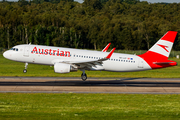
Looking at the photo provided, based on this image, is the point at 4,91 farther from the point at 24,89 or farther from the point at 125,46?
the point at 125,46

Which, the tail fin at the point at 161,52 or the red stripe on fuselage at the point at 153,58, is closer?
the tail fin at the point at 161,52

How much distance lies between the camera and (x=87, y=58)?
35562 millimetres

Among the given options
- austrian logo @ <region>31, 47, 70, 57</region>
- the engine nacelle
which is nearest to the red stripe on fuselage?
austrian logo @ <region>31, 47, 70, 57</region>

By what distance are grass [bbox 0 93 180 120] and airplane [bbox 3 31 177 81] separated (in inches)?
331

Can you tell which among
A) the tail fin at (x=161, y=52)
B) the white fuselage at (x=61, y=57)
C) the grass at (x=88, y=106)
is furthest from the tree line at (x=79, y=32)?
the grass at (x=88, y=106)

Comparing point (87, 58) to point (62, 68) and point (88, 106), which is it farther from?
point (88, 106)

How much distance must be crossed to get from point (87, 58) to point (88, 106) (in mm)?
13775

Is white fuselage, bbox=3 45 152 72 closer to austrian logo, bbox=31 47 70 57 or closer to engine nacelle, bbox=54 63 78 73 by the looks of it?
austrian logo, bbox=31 47 70 57

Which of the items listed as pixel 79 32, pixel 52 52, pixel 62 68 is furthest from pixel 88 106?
pixel 79 32

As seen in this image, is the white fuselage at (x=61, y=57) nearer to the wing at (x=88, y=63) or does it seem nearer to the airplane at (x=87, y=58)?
the airplane at (x=87, y=58)

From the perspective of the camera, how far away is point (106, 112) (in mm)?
20594

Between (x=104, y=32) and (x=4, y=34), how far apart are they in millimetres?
40887

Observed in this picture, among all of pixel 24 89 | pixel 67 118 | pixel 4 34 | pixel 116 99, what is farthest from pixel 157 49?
pixel 4 34

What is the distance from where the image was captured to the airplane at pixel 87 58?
115ft
